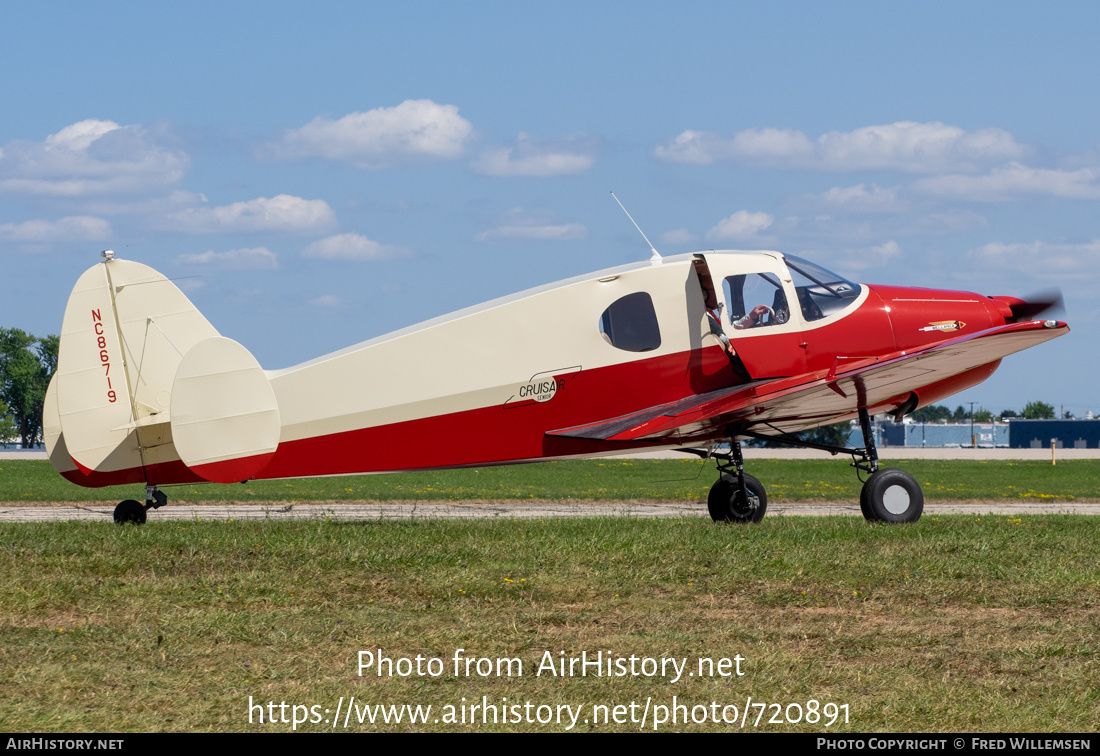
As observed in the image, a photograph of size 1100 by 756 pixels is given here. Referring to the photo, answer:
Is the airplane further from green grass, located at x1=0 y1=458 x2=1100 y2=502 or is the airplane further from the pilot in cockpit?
green grass, located at x1=0 y1=458 x2=1100 y2=502

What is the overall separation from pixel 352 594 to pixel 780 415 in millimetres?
5975

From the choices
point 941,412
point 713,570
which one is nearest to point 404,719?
point 713,570

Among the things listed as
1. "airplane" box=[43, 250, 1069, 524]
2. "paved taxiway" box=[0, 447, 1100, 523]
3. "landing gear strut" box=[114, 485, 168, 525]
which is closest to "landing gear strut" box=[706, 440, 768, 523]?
"airplane" box=[43, 250, 1069, 524]

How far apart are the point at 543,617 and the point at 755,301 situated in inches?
224

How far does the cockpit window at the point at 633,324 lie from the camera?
11.6 meters

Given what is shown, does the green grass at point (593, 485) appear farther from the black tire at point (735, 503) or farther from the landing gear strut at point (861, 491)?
the landing gear strut at point (861, 491)

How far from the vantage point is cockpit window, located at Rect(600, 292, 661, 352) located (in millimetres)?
11648

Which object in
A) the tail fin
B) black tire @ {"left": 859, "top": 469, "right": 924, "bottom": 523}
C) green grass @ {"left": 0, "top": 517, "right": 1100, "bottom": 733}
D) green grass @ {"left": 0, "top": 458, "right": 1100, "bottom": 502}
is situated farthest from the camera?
green grass @ {"left": 0, "top": 458, "right": 1100, "bottom": 502}

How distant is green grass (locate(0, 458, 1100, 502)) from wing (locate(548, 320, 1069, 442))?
28.1 feet

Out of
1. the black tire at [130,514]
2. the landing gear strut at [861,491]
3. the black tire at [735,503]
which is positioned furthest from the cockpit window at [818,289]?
the black tire at [130,514]

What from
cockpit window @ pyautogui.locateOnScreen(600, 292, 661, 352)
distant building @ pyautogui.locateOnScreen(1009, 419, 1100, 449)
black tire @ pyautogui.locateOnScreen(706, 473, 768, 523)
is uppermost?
cockpit window @ pyautogui.locateOnScreen(600, 292, 661, 352)

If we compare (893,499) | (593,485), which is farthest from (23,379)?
(893,499)

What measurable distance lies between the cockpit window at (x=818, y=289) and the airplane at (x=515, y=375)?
0.02 m
